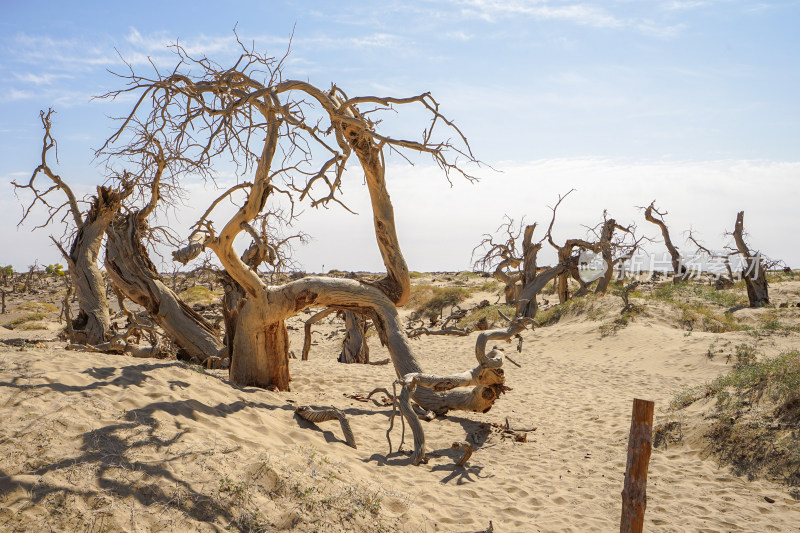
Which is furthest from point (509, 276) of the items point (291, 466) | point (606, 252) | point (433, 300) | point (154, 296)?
point (291, 466)

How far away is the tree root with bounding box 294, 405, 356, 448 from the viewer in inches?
248

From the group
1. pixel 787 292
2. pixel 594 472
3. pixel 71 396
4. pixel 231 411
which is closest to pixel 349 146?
pixel 231 411

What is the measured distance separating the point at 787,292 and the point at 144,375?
2369cm

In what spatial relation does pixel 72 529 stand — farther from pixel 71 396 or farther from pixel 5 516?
pixel 71 396

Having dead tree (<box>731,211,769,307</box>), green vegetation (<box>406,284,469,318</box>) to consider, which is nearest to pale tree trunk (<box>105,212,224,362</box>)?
green vegetation (<box>406,284,469,318</box>)

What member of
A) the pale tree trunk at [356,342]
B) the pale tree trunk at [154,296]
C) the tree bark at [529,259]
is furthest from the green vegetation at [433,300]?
the pale tree trunk at [154,296]

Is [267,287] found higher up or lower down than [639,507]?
higher up

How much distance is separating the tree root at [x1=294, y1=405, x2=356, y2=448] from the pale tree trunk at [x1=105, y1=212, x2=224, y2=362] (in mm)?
3444

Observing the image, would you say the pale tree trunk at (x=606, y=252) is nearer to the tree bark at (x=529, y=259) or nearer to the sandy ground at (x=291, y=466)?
the tree bark at (x=529, y=259)

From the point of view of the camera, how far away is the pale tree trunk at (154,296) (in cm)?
964

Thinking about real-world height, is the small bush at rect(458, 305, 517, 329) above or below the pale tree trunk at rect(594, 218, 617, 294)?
below

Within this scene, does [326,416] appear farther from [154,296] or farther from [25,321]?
[25,321]

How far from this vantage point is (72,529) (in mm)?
3566

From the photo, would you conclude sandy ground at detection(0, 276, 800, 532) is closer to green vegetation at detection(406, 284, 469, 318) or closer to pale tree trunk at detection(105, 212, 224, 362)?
pale tree trunk at detection(105, 212, 224, 362)
